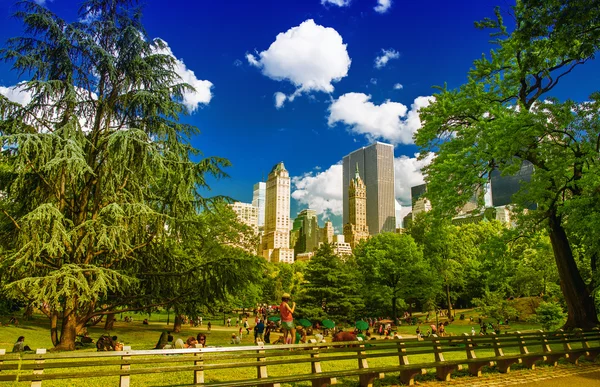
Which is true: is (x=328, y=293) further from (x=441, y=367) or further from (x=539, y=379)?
(x=441, y=367)

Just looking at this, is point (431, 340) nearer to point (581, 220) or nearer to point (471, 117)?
point (581, 220)

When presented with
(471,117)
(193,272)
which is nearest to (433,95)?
(471,117)

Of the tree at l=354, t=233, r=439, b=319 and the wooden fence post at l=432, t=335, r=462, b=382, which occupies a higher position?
the tree at l=354, t=233, r=439, b=319

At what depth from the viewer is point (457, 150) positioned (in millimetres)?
19250

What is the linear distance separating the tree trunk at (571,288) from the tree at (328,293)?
17.7 m

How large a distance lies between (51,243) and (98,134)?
5.72 m

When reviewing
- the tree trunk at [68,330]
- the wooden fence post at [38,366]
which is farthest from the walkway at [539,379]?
the tree trunk at [68,330]

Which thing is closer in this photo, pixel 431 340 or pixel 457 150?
pixel 431 340

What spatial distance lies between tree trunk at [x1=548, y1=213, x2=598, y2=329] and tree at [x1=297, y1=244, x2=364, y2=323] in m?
17.7

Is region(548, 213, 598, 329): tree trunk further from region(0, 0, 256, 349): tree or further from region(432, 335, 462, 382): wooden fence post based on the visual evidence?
region(0, 0, 256, 349): tree

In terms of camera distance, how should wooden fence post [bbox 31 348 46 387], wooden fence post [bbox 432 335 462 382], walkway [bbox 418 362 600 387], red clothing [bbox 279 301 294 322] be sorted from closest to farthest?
1. wooden fence post [bbox 31 348 46 387]
2. walkway [bbox 418 362 600 387]
3. wooden fence post [bbox 432 335 462 382]
4. red clothing [bbox 279 301 294 322]

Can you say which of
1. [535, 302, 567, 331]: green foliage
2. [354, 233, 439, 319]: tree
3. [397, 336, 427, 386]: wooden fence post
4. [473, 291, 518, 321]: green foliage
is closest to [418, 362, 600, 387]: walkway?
[397, 336, 427, 386]: wooden fence post

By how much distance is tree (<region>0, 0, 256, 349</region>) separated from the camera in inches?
514

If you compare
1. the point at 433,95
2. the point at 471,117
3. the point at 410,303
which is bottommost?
the point at 410,303
